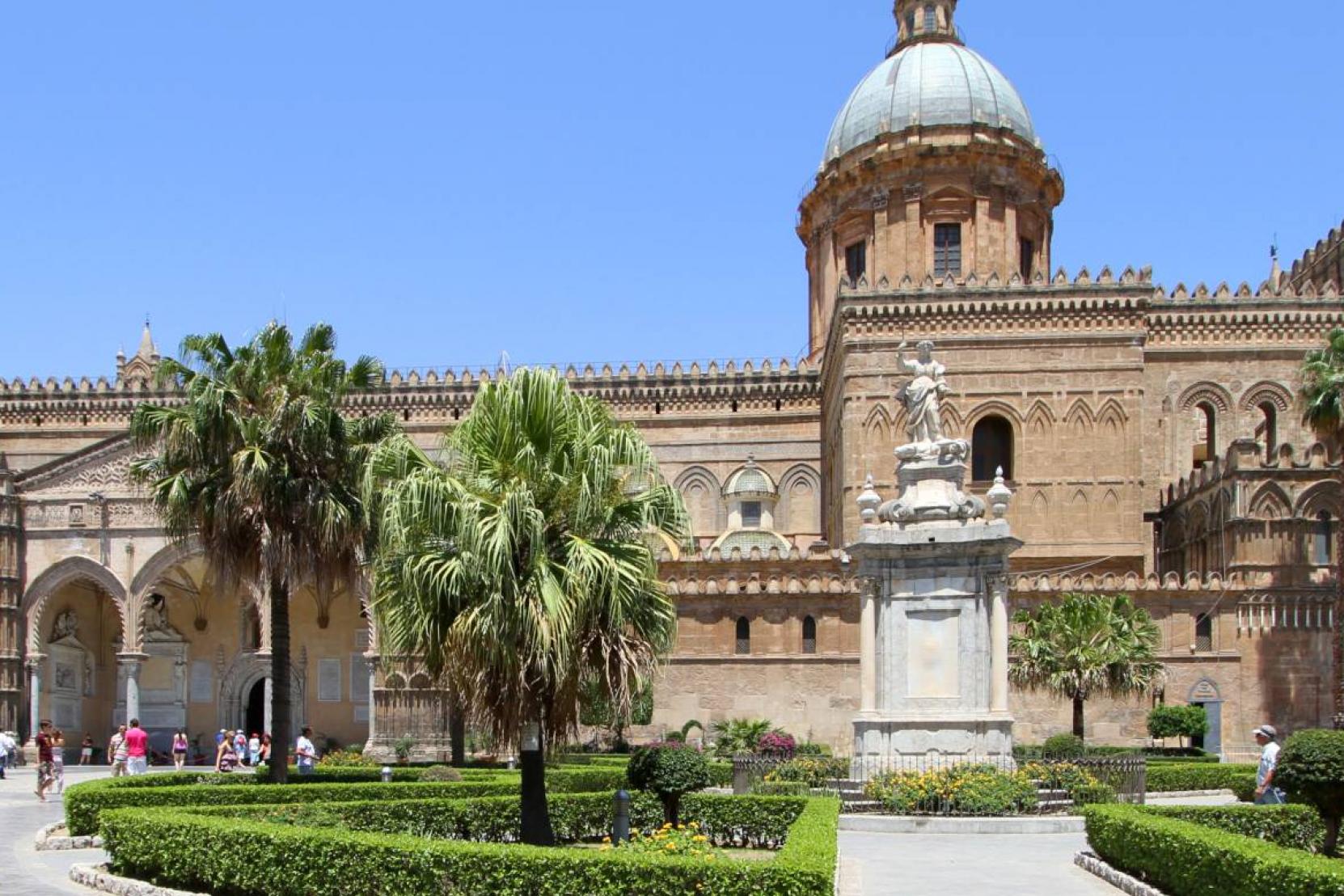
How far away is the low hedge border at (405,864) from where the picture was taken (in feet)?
37.0

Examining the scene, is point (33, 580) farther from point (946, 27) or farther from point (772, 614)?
point (946, 27)

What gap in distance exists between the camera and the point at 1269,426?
4481 cm

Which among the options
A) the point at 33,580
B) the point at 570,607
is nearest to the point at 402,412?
the point at 33,580

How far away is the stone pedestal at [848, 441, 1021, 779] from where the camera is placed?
2038 cm

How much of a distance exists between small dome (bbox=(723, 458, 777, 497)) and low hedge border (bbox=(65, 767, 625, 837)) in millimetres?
26025

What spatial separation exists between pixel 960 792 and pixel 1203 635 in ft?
66.8

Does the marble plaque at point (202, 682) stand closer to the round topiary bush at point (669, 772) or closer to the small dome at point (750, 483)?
the small dome at point (750, 483)

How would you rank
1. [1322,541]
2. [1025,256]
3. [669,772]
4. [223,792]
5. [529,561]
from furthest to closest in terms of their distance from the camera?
[1025,256]
[1322,541]
[223,792]
[669,772]
[529,561]

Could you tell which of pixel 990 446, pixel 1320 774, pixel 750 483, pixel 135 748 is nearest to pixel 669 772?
pixel 1320 774

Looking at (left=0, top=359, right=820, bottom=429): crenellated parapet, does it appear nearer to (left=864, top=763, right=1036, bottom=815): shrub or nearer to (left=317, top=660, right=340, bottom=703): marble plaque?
(left=317, top=660, right=340, bottom=703): marble plaque

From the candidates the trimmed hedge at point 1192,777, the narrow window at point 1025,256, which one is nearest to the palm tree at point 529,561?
the trimmed hedge at point 1192,777

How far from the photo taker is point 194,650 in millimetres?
46875

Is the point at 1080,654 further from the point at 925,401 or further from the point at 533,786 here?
the point at 533,786

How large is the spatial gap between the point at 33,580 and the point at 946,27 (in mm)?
32379
